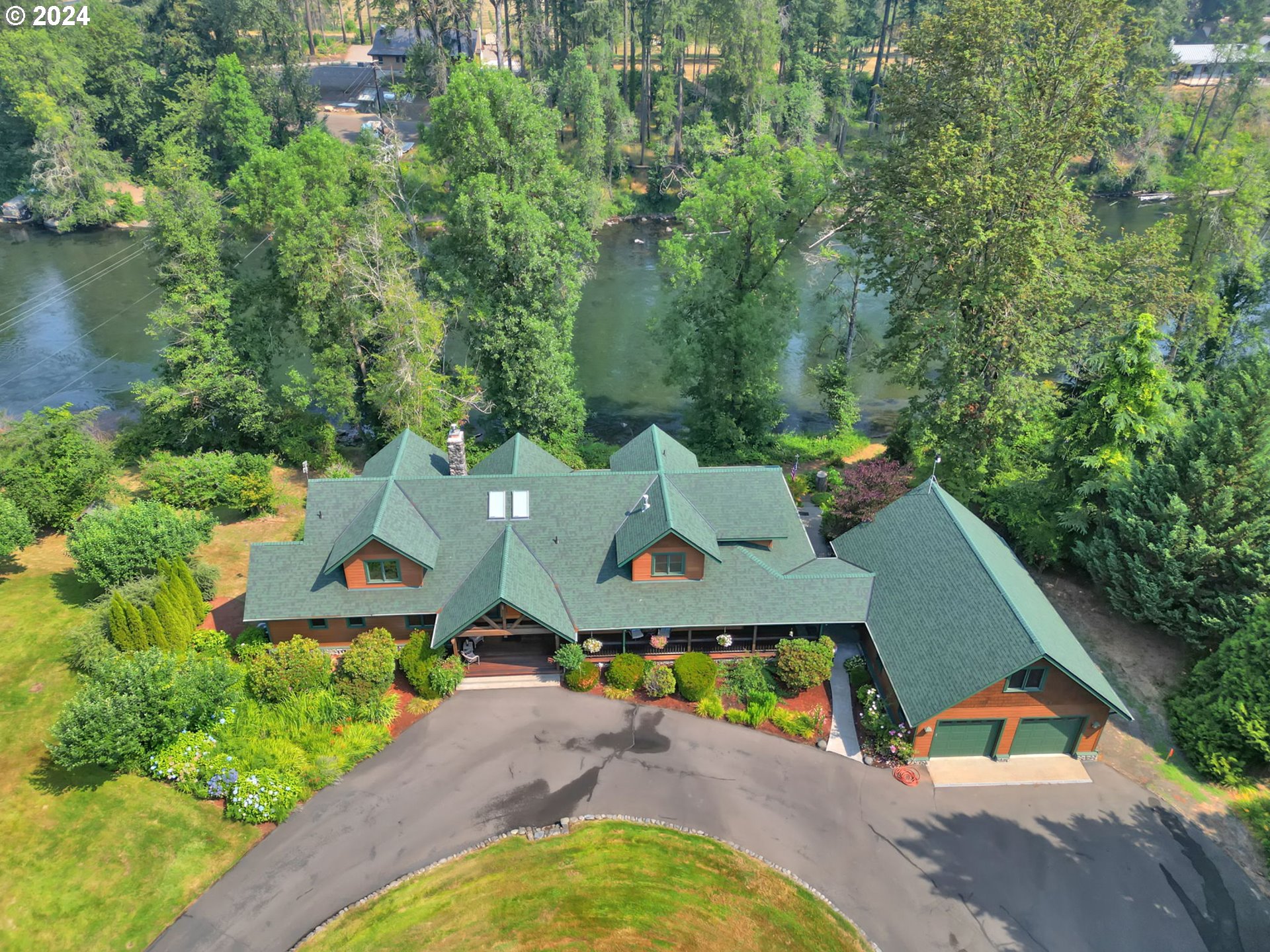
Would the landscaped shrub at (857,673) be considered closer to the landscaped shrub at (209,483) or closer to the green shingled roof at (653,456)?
the green shingled roof at (653,456)

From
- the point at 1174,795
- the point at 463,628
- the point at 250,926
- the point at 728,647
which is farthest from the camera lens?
the point at 728,647

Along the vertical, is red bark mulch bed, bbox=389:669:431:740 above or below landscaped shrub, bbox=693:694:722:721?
below

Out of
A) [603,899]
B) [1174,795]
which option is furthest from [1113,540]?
[603,899]

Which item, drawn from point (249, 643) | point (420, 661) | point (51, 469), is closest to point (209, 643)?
point (249, 643)

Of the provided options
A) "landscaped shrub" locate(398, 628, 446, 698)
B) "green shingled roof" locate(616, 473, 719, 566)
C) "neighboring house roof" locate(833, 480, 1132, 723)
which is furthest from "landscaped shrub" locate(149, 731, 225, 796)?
"neighboring house roof" locate(833, 480, 1132, 723)

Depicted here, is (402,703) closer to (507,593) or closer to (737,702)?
(507,593)

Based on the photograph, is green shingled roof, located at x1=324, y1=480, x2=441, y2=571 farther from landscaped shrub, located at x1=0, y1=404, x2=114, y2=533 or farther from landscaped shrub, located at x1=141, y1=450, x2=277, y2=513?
landscaped shrub, located at x1=0, y1=404, x2=114, y2=533

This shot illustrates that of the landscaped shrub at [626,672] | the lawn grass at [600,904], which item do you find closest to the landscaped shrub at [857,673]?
the landscaped shrub at [626,672]

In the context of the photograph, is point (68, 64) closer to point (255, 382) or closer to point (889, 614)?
point (255, 382)
